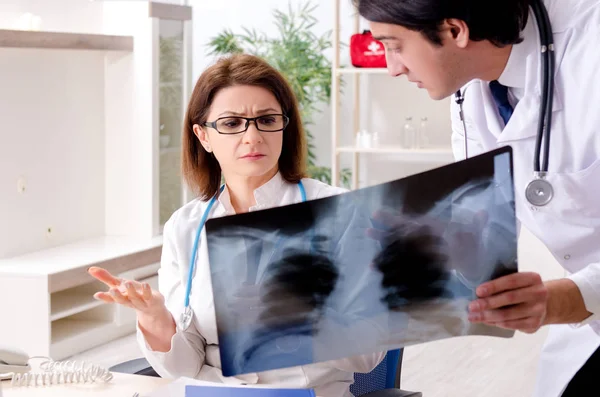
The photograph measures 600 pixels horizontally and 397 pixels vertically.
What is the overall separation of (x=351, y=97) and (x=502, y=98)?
15.2 feet

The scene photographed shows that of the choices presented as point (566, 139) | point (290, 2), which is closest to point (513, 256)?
point (566, 139)

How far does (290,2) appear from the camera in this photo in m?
6.26

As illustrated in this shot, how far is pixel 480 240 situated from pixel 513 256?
0.05 m

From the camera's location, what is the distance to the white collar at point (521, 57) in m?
1.40

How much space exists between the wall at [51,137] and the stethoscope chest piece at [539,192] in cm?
335

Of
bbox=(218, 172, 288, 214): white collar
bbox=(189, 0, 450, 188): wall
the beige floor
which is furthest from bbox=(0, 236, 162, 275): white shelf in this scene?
bbox=(218, 172, 288, 214): white collar

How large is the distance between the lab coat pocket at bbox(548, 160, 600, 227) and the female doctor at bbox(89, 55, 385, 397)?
0.54 meters

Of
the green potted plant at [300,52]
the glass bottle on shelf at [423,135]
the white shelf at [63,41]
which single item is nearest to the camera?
the white shelf at [63,41]

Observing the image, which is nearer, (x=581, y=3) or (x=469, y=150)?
(x=581, y=3)

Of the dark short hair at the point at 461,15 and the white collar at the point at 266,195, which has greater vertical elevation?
the dark short hair at the point at 461,15

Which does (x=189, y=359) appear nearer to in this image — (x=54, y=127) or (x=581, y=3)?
(x=581, y=3)

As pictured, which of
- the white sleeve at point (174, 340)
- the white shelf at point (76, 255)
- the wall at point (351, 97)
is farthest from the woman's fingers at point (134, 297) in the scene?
the wall at point (351, 97)

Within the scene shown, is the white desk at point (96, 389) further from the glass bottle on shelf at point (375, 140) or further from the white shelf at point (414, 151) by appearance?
the glass bottle on shelf at point (375, 140)

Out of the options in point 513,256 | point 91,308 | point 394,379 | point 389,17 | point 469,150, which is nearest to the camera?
point 513,256
